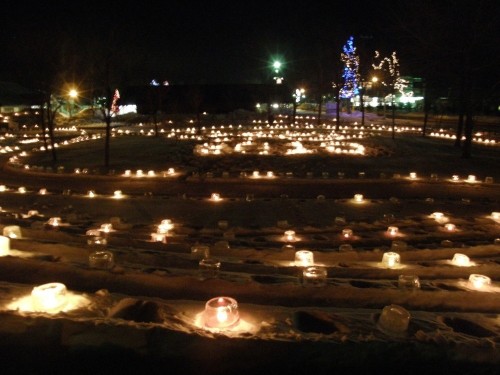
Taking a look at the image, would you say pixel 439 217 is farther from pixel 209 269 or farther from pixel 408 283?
pixel 209 269

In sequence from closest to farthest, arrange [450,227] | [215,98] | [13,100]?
[450,227] < [215,98] < [13,100]

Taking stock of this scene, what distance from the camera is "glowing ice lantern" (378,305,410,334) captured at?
3.73m

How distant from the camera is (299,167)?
16.5 meters

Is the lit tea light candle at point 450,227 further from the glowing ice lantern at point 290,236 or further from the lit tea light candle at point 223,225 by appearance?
the lit tea light candle at point 223,225

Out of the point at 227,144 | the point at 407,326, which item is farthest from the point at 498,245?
the point at 227,144

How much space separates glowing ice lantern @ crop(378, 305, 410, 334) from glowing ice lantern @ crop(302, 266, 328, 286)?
1.00 m

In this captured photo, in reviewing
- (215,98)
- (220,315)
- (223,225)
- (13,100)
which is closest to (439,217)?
(223,225)

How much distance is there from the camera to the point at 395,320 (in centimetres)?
376

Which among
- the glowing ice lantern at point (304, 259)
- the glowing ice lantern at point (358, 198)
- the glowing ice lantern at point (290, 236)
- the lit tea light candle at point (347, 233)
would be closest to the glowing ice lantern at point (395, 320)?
the glowing ice lantern at point (304, 259)

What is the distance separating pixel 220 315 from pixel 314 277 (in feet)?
4.54

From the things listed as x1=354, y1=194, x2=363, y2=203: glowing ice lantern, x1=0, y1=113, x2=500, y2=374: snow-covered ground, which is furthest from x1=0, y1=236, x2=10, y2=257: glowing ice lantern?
x1=354, y1=194, x2=363, y2=203: glowing ice lantern

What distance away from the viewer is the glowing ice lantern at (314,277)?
474 centimetres

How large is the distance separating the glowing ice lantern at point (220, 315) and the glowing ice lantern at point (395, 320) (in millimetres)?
1227

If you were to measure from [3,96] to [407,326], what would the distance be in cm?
5462
